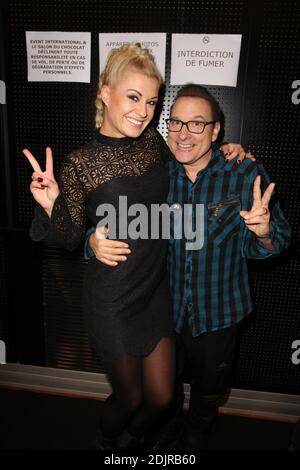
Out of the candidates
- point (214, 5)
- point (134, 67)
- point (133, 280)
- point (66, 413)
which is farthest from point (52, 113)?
point (66, 413)

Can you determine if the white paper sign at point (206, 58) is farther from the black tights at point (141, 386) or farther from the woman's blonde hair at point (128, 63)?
the black tights at point (141, 386)

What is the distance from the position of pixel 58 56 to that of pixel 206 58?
0.85 metres

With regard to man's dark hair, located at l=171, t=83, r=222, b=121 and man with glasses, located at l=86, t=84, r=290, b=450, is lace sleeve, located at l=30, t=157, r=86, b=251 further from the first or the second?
man's dark hair, located at l=171, t=83, r=222, b=121

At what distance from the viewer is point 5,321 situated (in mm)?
2660

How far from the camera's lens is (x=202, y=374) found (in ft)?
6.34

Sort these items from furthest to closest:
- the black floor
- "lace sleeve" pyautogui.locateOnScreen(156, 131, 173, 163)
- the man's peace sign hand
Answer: the black floor < "lace sleeve" pyautogui.locateOnScreen(156, 131, 173, 163) < the man's peace sign hand

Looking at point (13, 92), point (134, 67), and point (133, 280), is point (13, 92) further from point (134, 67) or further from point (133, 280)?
point (133, 280)

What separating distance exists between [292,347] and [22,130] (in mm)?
2218

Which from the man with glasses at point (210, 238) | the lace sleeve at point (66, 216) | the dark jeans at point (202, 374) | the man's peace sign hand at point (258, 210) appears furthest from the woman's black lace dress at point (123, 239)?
the man's peace sign hand at point (258, 210)

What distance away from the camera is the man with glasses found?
166 cm

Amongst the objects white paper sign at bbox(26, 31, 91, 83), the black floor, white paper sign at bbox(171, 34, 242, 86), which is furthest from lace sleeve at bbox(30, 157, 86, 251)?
the black floor

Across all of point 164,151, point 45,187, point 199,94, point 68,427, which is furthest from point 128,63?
point 68,427

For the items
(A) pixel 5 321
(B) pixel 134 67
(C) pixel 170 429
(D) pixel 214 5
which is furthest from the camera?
(A) pixel 5 321

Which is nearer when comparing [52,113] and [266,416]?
[52,113]
